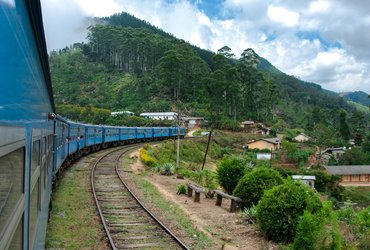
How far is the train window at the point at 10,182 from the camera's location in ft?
6.11

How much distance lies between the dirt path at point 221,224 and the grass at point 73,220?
2.80 meters

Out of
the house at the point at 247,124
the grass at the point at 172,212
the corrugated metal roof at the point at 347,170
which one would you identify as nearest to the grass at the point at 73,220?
the grass at the point at 172,212

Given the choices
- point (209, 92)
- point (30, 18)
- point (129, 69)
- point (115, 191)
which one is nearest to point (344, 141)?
point (209, 92)

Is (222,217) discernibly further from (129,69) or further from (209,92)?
(129,69)

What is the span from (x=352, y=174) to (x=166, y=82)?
41678 mm

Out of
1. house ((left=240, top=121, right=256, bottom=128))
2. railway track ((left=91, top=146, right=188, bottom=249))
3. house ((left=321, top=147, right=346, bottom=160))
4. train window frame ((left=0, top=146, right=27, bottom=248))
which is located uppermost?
house ((left=240, top=121, right=256, bottom=128))

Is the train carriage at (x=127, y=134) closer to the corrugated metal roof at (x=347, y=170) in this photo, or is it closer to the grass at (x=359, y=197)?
the grass at (x=359, y=197)

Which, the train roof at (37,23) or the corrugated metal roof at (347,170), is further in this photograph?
the corrugated metal roof at (347,170)

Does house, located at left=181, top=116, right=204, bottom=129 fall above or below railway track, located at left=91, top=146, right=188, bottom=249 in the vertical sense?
above

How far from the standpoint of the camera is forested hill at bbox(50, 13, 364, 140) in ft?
259

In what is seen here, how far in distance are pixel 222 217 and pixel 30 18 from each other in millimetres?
9493

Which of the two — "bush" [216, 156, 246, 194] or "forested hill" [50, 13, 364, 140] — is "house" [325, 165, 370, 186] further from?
"bush" [216, 156, 246, 194]

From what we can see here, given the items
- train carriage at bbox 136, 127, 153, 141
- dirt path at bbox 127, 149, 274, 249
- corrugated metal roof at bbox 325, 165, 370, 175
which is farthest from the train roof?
corrugated metal roof at bbox 325, 165, 370, 175

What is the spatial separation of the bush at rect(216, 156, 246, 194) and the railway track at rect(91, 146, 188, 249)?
12.3 feet
